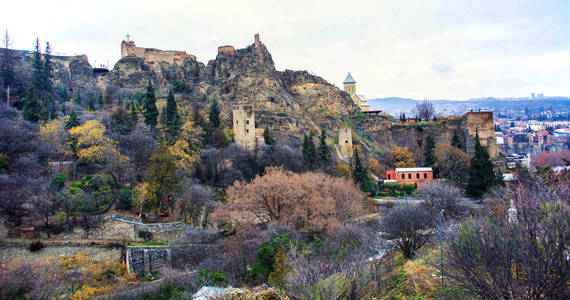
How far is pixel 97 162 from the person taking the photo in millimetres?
28328

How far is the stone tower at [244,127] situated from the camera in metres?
36.7

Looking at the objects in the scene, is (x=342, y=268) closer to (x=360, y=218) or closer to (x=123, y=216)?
(x=123, y=216)

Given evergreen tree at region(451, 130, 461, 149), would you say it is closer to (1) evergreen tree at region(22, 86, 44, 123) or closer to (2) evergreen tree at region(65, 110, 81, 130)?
(2) evergreen tree at region(65, 110, 81, 130)

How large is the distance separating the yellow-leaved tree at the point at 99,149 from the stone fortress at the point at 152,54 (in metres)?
22.2

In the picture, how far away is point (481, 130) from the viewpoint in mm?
44312

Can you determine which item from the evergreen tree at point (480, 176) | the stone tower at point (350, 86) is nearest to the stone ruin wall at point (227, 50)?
the stone tower at point (350, 86)

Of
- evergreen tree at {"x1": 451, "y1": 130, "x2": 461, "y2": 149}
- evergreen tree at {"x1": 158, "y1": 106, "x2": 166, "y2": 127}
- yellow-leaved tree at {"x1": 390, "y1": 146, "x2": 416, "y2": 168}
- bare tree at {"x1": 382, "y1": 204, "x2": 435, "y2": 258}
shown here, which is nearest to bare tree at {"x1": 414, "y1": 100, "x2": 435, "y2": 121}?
evergreen tree at {"x1": 451, "y1": 130, "x2": 461, "y2": 149}

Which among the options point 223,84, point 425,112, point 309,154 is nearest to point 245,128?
point 309,154

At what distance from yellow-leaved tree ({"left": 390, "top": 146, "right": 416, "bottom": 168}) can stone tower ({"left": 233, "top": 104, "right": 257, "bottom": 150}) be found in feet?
54.1

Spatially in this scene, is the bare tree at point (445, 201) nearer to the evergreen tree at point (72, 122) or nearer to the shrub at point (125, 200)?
the shrub at point (125, 200)

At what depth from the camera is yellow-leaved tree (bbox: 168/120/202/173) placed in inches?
1113

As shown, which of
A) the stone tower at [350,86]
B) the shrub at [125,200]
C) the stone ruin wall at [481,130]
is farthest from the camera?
the stone tower at [350,86]

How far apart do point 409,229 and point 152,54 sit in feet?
140

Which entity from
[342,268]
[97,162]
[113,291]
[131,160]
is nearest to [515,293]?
[342,268]
